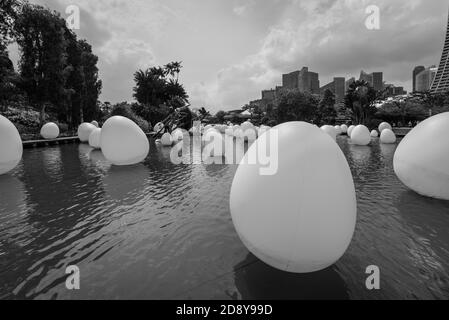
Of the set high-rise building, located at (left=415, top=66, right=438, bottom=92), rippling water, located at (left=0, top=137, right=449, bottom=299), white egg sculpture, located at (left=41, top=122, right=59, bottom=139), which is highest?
high-rise building, located at (left=415, top=66, right=438, bottom=92)

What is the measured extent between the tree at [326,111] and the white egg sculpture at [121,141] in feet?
159

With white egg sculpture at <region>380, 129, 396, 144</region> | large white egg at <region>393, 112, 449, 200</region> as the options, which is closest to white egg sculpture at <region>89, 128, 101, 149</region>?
large white egg at <region>393, 112, 449, 200</region>

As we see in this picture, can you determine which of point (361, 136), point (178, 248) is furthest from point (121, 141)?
point (361, 136)

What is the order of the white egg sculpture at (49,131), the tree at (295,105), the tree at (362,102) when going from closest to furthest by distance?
the white egg sculpture at (49,131) < the tree at (295,105) < the tree at (362,102)

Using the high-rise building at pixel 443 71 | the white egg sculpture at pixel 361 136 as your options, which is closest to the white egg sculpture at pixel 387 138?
the white egg sculpture at pixel 361 136

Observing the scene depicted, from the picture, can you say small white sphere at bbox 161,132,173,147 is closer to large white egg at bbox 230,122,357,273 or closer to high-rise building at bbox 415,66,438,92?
large white egg at bbox 230,122,357,273

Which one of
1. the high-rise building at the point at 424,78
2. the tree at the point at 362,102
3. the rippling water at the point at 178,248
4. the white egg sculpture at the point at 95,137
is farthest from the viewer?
the high-rise building at the point at 424,78

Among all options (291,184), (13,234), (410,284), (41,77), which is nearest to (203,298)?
(291,184)

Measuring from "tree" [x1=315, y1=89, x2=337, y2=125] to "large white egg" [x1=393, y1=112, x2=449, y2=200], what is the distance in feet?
160

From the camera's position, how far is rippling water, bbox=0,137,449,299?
3873 mm

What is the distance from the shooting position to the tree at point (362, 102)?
154ft

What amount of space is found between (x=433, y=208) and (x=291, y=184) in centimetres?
645

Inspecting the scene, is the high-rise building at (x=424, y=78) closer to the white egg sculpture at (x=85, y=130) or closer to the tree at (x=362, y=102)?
the tree at (x=362, y=102)
